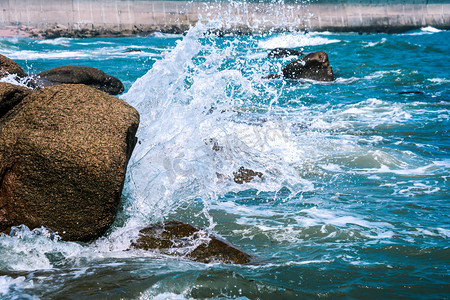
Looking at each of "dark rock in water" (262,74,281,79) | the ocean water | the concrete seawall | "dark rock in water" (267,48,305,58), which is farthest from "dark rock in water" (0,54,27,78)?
the concrete seawall

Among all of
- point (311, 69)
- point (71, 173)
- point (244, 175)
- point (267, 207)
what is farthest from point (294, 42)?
point (71, 173)

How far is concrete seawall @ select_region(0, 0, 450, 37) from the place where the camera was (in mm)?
32566

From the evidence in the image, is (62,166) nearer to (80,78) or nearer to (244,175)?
(244,175)

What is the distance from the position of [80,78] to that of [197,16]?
2702 cm

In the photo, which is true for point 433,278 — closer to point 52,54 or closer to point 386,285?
point 386,285

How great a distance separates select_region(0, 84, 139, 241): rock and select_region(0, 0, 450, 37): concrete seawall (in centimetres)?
2949

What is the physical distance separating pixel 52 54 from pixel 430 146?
19295 millimetres

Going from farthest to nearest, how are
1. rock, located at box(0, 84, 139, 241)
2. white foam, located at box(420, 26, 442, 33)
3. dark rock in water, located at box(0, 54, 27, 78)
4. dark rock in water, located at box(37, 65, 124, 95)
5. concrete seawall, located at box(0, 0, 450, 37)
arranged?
white foam, located at box(420, 26, 442, 33) < concrete seawall, located at box(0, 0, 450, 37) < dark rock in water, located at box(37, 65, 124, 95) < dark rock in water, located at box(0, 54, 27, 78) < rock, located at box(0, 84, 139, 241)

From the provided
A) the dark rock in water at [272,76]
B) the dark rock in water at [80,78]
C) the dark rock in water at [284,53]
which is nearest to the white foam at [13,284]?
the dark rock in water at [80,78]

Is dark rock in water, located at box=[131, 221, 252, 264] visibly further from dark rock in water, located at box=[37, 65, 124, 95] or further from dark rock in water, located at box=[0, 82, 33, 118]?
dark rock in water, located at box=[37, 65, 124, 95]

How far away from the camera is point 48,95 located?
3504mm

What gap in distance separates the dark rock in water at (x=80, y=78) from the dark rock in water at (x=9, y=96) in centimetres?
571

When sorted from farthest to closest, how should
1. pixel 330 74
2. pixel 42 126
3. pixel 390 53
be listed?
pixel 390 53 < pixel 330 74 < pixel 42 126

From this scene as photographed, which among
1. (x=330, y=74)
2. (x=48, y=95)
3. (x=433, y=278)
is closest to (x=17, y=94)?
(x=48, y=95)
